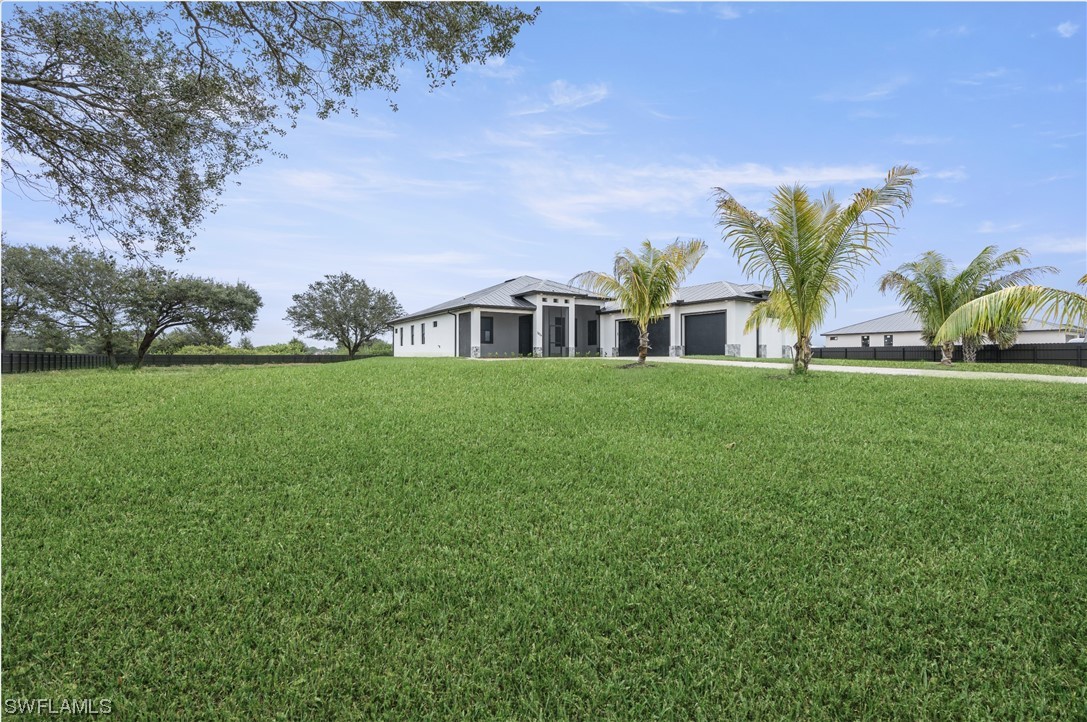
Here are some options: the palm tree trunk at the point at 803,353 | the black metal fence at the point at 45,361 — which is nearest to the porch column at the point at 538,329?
the palm tree trunk at the point at 803,353

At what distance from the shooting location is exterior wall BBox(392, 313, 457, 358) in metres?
23.3

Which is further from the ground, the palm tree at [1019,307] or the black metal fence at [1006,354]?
the palm tree at [1019,307]

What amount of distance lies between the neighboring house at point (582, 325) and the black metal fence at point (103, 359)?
46.6 ft

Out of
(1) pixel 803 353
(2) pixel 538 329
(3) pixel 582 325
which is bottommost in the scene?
(1) pixel 803 353

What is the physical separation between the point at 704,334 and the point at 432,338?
13133 mm

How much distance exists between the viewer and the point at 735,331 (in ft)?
65.9

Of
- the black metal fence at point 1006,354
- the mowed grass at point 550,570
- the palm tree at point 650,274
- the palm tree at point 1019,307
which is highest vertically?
the palm tree at point 650,274

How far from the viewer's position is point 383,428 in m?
6.75

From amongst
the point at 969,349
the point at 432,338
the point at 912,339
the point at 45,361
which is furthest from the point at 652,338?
the point at 45,361

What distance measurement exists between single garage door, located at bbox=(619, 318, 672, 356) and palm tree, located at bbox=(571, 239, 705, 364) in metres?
9.43

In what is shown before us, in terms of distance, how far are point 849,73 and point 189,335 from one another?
3544 cm

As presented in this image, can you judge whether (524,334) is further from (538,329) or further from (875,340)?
(875,340)

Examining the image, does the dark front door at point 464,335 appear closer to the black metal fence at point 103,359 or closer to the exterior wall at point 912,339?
the black metal fence at point 103,359

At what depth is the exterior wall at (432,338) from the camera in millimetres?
23328
